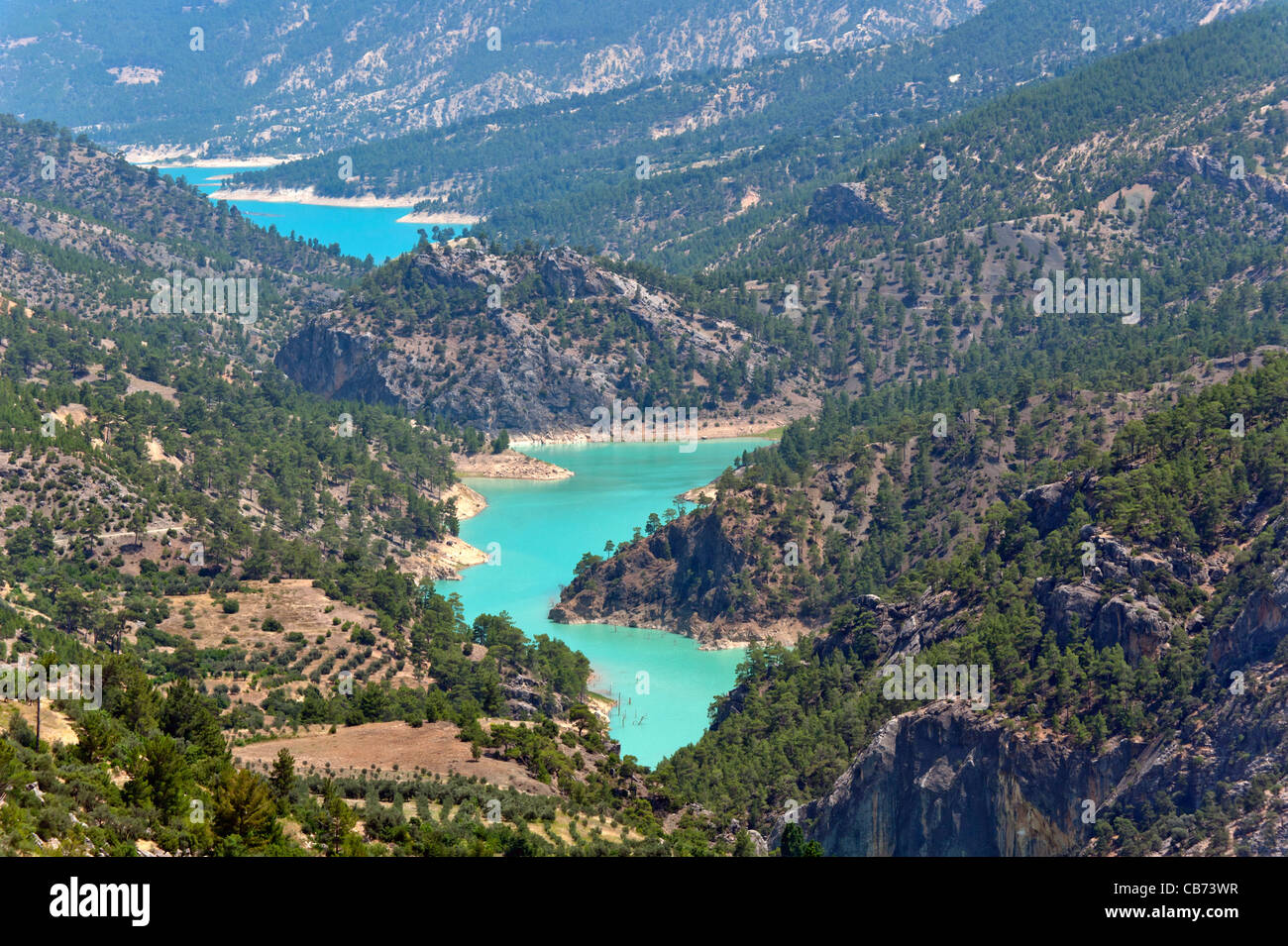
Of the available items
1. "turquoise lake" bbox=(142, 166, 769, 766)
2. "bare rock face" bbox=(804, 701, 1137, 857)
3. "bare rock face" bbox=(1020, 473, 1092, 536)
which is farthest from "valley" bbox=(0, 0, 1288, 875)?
"turquoise lake" bbox=(142, 166, 769, 766)

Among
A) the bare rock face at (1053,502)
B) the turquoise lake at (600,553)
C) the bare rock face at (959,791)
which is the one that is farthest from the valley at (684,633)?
the turquoise lake at (600,553)

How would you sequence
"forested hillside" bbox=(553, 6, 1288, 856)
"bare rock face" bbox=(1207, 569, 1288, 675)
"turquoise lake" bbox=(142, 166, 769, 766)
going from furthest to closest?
1. "turquoise lake" bbox=(142, 166, 769, 766)
2. "bare rock face" bbox=(1207, 569, 1288, 675)
3. "forested hillside" bbox=(553, 6, 1288, 856)

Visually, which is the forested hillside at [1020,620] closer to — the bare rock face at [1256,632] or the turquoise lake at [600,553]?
the bare rock face at [1256,632]

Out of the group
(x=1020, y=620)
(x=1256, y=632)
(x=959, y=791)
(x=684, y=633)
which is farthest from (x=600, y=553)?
(x=1256, y=632)

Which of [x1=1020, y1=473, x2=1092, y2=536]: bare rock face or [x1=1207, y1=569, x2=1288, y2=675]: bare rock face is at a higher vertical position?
[x1=1020, y1=473, x2=1092, y2=536]: bare rock face

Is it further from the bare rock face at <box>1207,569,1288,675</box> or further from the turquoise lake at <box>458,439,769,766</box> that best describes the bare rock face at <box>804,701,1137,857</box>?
the turquoise lake at <box>458,439,769,766</box>
